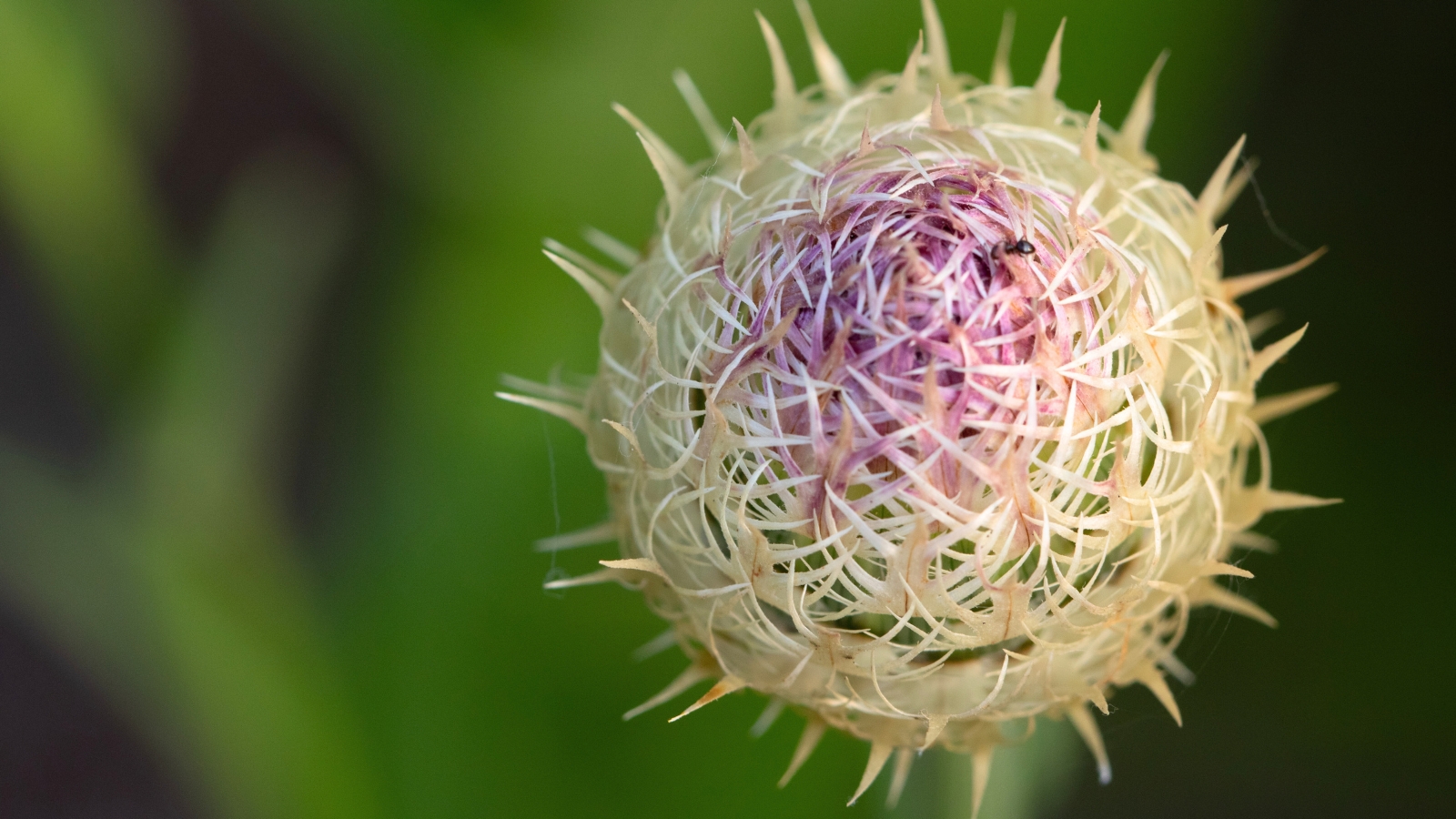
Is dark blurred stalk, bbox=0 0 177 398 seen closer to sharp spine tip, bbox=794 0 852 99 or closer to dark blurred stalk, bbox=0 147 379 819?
dark blurred stalk, bbox=0 147 379 819

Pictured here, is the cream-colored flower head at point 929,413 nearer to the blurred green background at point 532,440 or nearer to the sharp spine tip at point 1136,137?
the sharp spine tip at point 1136,137

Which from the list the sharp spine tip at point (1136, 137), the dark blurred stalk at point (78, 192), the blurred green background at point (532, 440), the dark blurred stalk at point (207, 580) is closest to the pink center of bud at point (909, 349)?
the sharp spine tip at point (1136, 137)

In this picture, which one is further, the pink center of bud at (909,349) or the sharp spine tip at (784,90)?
the sharp spine tip at (784,90)

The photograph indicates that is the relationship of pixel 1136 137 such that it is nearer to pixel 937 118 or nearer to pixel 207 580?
pixel 937 118

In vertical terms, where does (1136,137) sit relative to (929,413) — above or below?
above

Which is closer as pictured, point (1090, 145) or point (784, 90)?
point (1090, 145)

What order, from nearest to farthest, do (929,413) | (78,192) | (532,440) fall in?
(929,413) → (78,192) → (532,440)

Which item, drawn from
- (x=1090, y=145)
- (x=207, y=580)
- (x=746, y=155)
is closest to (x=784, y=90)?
(x=746, y=155)

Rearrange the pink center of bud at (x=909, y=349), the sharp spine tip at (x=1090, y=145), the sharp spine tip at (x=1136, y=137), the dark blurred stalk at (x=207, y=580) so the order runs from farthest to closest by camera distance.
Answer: the dark blurred stalk at (x=207, y=580), the sharp spine tip at (x=1136, y=137), the sharp spine tip at (x=1090, y=145), the pink center of bud at (x=909, y=349)

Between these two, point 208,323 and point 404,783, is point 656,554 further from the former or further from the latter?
point 208,323
